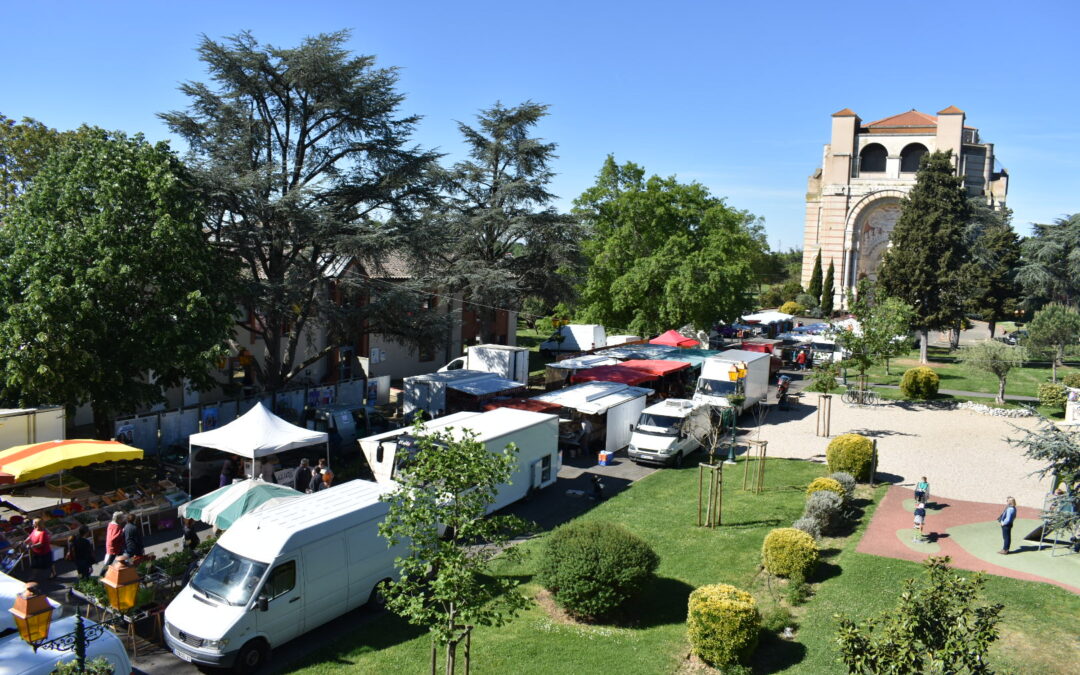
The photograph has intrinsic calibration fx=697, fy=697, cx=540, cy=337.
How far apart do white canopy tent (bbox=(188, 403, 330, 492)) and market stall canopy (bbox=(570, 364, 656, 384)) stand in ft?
39.4

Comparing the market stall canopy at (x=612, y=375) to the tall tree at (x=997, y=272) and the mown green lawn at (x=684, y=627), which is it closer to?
the mown green lawn at (x=684, y=627)

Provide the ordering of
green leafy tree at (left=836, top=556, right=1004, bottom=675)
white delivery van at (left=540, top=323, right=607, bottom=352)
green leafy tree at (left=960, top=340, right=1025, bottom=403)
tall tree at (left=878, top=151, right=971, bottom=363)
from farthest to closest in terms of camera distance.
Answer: white delivery van at (left=540, top=323, right=607, bottom=352) < tall tree at (left=878, top=151, right=971, bottom=363) < green leafy tree at (left=960, top=340, right=1025, bottom=403) < green leafy tree at (left=836, top=556, right=1004, bottom=675)

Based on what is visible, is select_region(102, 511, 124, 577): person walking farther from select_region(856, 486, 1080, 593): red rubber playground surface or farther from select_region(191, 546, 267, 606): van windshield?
select_region(856, 486, 1080, 593): red rubber playground surface

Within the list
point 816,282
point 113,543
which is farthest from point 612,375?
point 816,282

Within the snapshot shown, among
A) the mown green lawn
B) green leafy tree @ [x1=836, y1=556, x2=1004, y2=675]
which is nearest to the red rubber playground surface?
the mown green lawn

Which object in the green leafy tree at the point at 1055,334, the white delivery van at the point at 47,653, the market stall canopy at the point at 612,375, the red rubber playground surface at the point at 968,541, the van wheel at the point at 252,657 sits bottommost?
the van wheel at the point at 252,657

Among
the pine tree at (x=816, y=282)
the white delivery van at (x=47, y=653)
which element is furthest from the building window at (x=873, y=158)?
the white delivery van at (x=47, y=653)

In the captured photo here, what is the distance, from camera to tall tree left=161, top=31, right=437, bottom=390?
2134cm

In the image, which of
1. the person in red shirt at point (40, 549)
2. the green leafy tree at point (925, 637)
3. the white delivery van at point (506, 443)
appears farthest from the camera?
the white delivery van at point (506, 443)

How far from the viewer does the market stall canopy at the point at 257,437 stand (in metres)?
15.0

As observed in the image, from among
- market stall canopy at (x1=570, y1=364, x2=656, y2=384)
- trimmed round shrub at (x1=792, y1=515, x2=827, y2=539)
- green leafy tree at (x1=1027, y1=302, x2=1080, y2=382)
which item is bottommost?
trimmed round shrub at (x1=792, y1=515, x2=827, y2=539)

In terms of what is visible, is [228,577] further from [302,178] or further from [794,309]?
[794,309]

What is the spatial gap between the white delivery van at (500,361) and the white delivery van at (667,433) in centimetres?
717

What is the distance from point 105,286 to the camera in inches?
632
